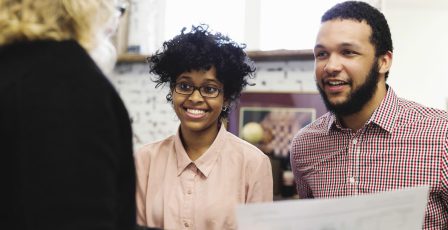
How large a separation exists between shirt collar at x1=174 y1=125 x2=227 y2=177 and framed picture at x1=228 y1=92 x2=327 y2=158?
0.98 metres

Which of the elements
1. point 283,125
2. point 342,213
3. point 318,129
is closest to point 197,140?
point 318,129

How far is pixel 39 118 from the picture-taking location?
565mm

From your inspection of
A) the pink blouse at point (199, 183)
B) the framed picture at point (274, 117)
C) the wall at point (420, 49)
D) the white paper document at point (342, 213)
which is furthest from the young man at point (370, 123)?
the framed picture at point (274, 117)

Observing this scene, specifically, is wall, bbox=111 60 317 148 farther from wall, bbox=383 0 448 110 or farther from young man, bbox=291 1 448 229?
young man, bbox=291 1 448 229

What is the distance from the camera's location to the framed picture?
249 centimetres

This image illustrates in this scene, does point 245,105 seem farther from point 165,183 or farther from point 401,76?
point 165,183

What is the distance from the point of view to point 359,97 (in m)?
1.41

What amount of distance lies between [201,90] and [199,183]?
0.30 metres

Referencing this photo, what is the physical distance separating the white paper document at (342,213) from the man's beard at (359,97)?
52 centimetres

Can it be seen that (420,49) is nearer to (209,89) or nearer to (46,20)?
(209,89)

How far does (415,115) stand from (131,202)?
1041 millimetres

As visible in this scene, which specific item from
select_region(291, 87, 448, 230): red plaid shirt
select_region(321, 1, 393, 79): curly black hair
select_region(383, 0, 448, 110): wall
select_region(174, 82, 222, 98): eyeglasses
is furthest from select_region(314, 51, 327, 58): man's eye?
select_region(383, 0, 448, 110): wall

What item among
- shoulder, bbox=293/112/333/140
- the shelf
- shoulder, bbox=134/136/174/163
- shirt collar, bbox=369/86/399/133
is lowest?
A: shoulder, bbox=134/136/174/163

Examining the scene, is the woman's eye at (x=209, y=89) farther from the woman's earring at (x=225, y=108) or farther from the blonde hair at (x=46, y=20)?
the blonde hair at (x=46, y=20)
